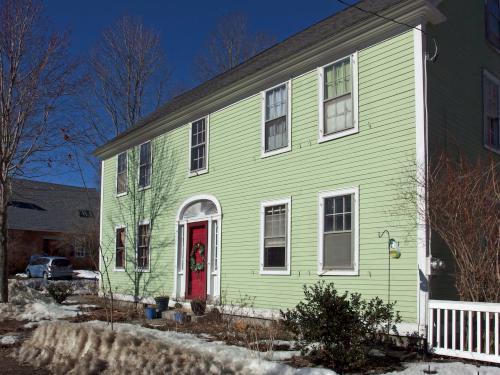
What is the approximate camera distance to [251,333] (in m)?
9.62

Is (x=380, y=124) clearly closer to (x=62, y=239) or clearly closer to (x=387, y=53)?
(x=387, y=53)

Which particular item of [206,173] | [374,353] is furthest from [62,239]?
[374,353]

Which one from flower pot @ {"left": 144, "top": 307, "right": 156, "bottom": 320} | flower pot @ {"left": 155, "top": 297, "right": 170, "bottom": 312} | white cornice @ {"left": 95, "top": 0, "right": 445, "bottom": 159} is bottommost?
flower pot @ {"left": 144, "top": 307, "right": 156, "bottom": 320}

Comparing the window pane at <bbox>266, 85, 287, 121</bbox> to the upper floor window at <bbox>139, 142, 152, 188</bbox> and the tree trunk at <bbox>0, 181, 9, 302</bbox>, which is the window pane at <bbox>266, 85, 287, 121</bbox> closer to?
the upper floor window at <bbox>139, 142, 152, 188</bbox>

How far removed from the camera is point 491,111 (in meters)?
12.0

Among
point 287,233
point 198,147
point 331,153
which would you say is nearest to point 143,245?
point 198,147

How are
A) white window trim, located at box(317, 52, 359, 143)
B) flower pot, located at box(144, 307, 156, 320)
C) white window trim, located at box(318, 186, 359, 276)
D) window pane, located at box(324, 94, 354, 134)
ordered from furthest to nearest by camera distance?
flower pot, located at box(144, 307, 156, 320), window pane, located at box(324, 94, 354, 134), white window trim, located at box(317, 52, 359, 143), white window trim, located at box(318, 186, 359, 276)

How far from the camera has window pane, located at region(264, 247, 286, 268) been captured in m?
11.8

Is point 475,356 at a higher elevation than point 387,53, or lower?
lower

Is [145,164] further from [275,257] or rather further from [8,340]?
[8,340]

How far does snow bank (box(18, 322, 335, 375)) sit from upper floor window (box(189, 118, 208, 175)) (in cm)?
613

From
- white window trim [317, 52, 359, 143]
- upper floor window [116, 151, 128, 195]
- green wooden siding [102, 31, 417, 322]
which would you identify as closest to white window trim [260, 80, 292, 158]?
green wooden siding [102, 31, 417, 322]

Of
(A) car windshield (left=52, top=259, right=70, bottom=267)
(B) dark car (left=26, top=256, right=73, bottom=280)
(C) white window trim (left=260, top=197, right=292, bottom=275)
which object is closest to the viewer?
(C) white window trim (left=260, top=197, right=292, bottom=275)

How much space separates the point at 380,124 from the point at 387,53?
1.33 metres
